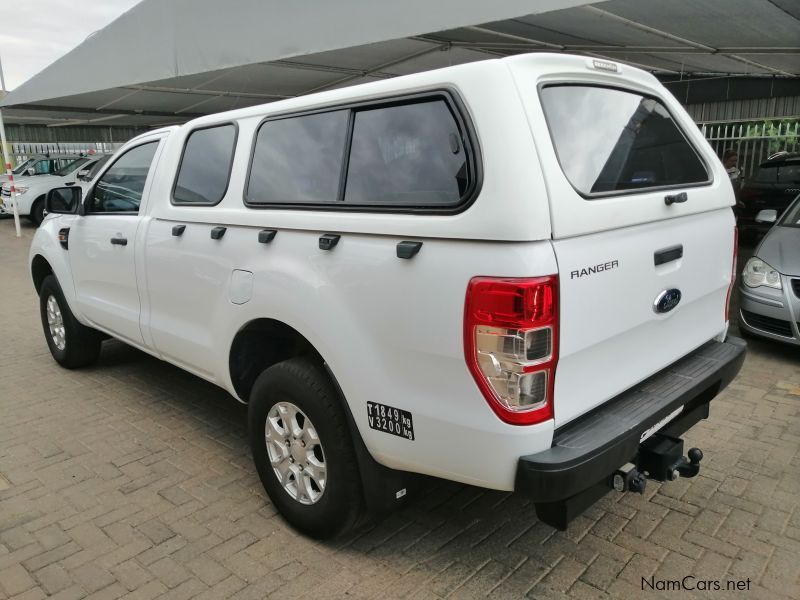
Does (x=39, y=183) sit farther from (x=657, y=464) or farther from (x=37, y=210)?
(x=657, y=464)

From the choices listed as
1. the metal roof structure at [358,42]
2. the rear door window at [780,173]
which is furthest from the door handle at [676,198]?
the rear door window at [780,173]

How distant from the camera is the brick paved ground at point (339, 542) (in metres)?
2.54

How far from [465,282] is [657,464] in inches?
44.5

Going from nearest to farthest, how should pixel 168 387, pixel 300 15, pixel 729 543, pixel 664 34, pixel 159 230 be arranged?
pixel 729 543 < pixel 159 230 < pixel 168 387 < pixel 664 34 < pixel 300 15

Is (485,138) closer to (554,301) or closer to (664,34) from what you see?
(554,301)

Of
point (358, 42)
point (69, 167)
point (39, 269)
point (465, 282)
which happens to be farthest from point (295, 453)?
point (69, 167)

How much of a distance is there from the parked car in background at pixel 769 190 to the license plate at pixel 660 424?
8.38 meters

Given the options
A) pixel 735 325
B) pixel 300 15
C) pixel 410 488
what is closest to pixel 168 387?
pixel 410 488

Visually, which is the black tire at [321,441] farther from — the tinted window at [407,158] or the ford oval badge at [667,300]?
the ford oval badge at [667,300]

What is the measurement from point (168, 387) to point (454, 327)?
135 inches

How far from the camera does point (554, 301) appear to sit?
6.50 ft

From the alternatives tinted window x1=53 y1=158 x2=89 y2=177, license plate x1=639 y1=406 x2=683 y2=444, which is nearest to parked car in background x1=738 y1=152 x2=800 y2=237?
license plate x1=639 y1=406 x2=683 y2=444

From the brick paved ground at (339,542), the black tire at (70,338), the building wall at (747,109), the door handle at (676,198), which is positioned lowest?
the brick paved ground at (339,542)

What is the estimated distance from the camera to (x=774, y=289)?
5164mm
